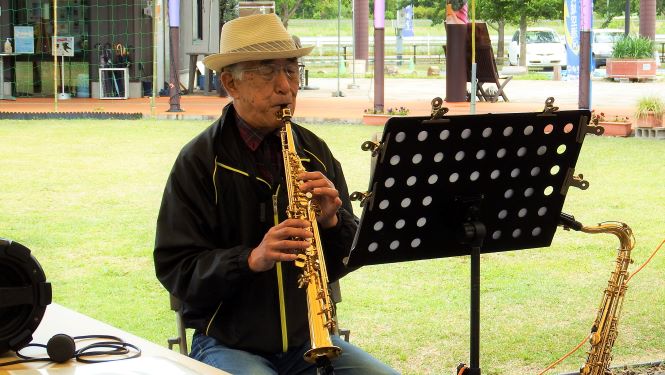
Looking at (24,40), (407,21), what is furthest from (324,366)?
(407,21)

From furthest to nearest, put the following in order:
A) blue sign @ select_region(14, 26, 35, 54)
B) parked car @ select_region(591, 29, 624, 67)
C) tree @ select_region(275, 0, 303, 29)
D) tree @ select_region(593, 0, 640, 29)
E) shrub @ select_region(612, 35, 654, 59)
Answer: tree @ select_region(593, 0, 640, 29) < tree @ select_region(275, 0, 303, 29) < parked car @ select_region(591, 29, 624, 67) < shrub @ select_region(612, 35, 654, 59) < blue sign @ select_region(14, 26, 35, 54)

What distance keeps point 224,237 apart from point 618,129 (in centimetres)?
1089

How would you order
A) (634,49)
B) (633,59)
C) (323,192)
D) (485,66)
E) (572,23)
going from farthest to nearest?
(633,59), (634,49), (572,23), (485,66), (323,192)

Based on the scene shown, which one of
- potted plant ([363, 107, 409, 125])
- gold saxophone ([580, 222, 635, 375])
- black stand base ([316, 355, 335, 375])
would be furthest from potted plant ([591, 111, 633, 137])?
black stand base ([316, 355, 335, 375])

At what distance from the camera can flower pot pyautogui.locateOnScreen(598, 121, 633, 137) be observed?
13.4m

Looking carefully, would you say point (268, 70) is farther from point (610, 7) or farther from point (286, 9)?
point (610, 7)

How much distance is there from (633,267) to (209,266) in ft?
13.9

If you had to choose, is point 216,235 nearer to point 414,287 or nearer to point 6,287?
point 6,287

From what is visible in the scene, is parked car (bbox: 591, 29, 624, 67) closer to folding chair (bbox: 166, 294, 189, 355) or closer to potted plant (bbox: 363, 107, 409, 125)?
potted plant (bbox: 363, 107, 409, 125)

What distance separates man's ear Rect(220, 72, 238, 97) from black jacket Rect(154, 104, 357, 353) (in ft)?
0.49

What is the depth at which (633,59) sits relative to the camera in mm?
25141

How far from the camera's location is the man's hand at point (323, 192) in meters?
3.06

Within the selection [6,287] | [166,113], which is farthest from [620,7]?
[6,287]

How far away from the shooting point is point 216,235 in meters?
3.38
